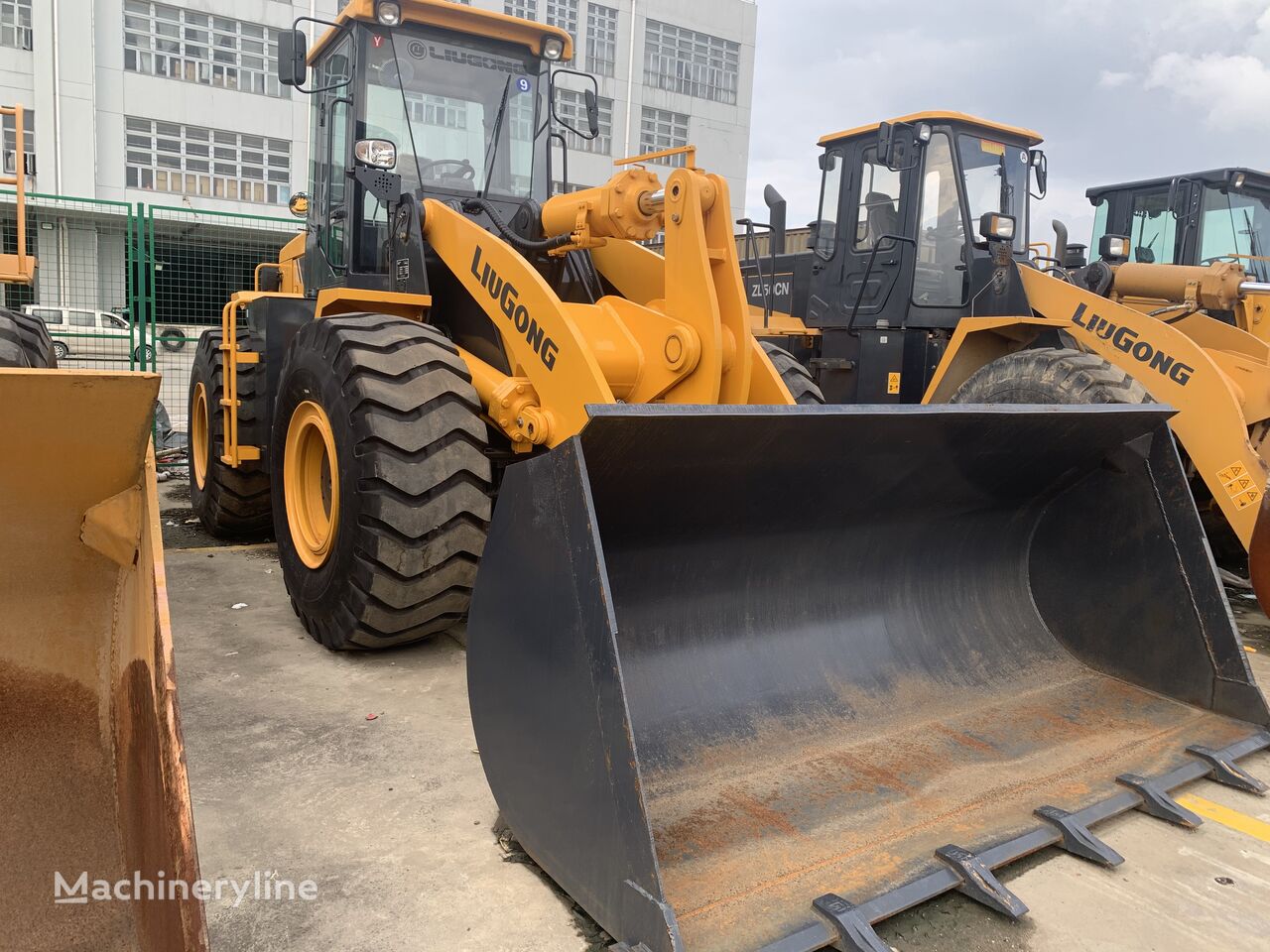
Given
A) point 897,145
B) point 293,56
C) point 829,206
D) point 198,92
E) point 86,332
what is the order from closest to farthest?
point 293,56 < point 897,145 < point 829,206 < point 86,332 < point 198,92

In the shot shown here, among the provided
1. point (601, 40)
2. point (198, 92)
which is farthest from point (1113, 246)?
point (601, 40)

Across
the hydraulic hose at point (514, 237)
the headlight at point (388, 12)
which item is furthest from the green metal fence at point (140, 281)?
the hydraulic hose at point (514, 237)

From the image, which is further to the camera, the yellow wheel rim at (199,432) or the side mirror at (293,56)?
the yellow wheel rim at (199,432)

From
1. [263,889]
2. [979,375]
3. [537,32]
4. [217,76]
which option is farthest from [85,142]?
[263,889]

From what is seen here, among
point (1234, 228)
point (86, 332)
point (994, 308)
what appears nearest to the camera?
point (994, 308)

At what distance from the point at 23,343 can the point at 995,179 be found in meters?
6.80

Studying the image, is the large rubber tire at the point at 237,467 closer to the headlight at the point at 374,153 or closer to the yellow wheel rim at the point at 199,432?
the yellow wheel rim at the point at 199,432

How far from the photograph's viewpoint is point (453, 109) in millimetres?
5059

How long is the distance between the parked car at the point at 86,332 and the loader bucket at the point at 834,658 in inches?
427

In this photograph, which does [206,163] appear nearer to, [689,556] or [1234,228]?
[1234,228]

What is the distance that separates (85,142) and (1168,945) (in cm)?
2900

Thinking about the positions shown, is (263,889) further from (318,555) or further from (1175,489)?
(1175,489)

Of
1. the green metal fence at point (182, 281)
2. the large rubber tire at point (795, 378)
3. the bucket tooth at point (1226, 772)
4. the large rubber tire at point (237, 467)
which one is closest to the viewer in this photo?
the bucket tooth at point (1226, 772)

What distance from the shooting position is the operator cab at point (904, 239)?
730 cm
